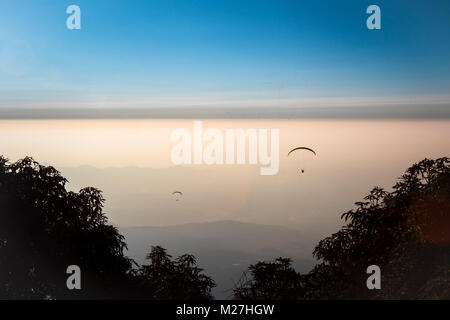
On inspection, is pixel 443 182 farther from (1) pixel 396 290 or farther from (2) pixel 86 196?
(2) pixel 86 196

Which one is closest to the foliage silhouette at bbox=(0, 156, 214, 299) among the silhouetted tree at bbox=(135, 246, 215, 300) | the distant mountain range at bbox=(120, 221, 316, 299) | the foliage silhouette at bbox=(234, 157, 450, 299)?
the silhouetted tree at bbox=(135, 246, 215, 300)

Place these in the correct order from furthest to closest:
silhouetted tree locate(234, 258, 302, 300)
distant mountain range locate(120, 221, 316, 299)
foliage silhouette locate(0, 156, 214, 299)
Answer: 1. distant mountain range locate(120, 221, 316, 299)
2. silhouetted tree locate(234, 258, 302, 300)
3. foliage silhouette locate(0, 156, 214, 299)

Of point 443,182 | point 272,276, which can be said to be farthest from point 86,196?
point 443,182

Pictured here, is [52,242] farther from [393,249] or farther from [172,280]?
[393,249]

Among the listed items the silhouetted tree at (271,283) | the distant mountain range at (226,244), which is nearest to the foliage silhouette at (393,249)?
the silhouetted tree at (271,283)

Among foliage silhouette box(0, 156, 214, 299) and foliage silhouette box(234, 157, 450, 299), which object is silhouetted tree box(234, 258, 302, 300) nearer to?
foliage silhouette box(234, 157, 450, 299)

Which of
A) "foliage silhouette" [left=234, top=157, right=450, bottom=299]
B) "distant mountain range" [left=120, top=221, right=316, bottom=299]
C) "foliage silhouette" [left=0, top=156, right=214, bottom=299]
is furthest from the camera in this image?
"distant mountain range" [left=120, top=221, right=316, bottom=299]
